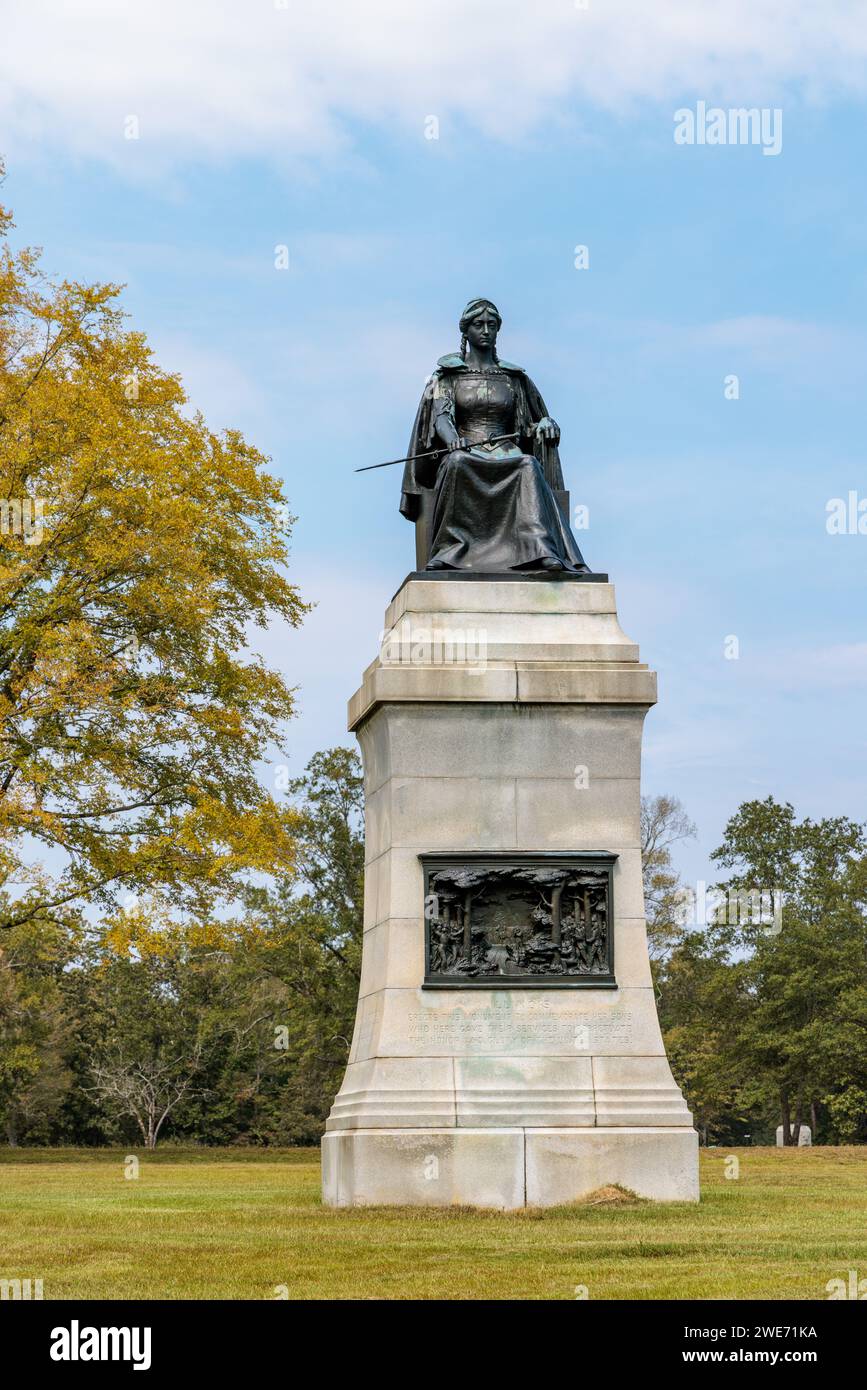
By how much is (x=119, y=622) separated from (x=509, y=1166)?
1527 centimetres

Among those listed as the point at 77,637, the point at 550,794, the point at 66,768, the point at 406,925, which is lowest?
the point at 406,925

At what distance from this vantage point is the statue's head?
57.9 feet

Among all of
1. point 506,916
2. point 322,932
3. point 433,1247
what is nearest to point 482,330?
point 506,916

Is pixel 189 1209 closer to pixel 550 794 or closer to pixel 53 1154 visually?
pixel 550 794

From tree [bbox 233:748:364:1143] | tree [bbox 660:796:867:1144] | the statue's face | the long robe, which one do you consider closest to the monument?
the long robe

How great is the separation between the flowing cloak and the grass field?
6603mm

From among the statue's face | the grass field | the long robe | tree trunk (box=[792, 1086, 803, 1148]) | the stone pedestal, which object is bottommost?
tree trunk (box=[792, 1086, 803, 1148])

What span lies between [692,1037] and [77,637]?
33.4m

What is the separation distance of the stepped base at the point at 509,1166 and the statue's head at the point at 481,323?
7517mm

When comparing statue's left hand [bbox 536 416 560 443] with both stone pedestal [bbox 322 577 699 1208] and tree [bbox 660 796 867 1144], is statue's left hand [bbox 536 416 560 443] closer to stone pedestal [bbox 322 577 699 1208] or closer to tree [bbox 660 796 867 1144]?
stone pedestal [bbox 322 577 699 1208]

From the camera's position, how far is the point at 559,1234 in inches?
459

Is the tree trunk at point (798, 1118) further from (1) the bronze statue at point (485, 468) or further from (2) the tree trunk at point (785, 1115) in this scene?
(1) the bronze statue at point (485, 468)
